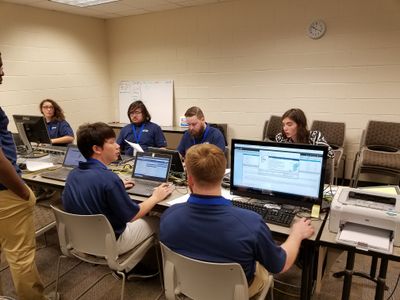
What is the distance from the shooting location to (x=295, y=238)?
1.46 metres

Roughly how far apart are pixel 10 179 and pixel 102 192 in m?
0.46

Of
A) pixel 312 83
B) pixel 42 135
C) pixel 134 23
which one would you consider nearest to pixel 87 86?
pixel 134 23

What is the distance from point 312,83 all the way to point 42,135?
3.44 m

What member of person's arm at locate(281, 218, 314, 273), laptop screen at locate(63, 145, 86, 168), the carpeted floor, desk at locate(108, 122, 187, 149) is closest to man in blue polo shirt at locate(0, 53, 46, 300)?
the carpeted floor

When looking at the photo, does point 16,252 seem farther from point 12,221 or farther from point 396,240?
point 396,240

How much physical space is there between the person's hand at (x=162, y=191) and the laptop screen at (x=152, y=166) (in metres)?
0.14

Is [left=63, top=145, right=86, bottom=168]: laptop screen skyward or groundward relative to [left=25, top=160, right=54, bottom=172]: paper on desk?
skyward

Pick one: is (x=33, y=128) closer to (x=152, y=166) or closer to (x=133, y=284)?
(x=152, y=166)

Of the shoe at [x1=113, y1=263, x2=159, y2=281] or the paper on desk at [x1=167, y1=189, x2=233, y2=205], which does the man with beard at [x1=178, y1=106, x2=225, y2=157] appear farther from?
the shoe at [x1=113, y1=263, x2=159, y2=281]

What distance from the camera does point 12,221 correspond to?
172 centimetres

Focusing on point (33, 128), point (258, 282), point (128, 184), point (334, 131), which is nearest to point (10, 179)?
point (128, 184)

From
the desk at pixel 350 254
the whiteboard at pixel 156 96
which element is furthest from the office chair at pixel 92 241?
the whiteboard at pixel 156 96

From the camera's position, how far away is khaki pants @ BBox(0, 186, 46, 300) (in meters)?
1.70

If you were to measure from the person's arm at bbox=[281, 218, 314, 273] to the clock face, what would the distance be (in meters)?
3.28
